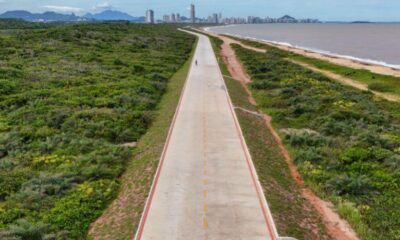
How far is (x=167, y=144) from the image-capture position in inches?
871

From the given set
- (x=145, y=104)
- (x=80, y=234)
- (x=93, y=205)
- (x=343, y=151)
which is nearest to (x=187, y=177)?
(x=93, y=205)

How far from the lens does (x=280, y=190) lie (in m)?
17.7

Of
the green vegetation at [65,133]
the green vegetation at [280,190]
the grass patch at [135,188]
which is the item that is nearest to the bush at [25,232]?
the green vegetation at [65,133]

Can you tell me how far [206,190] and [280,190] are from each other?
3.57 meters

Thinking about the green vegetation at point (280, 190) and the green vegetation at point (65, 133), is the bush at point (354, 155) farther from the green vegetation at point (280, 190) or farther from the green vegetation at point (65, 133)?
the green vegetation at point (65, 133)

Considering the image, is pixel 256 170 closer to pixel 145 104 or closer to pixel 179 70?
pixel 145 104

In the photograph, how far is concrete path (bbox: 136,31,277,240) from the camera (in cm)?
1368

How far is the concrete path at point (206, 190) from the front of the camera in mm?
13677

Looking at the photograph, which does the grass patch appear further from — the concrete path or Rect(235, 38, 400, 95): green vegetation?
Rect(235, 38, 400, 95): green vegetation

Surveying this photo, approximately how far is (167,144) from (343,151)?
34.3ft

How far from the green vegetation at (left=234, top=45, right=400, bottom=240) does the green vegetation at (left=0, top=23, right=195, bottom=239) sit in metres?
10.2

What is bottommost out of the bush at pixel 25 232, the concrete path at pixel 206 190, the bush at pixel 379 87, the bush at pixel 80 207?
the bush at pixel 379 87

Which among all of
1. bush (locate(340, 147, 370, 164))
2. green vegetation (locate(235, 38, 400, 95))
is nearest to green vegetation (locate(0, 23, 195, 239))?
bush (locate(340, 147, 370, 164))

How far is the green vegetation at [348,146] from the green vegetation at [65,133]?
404 inches
